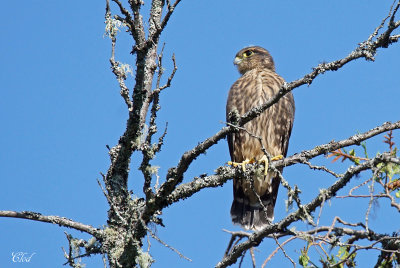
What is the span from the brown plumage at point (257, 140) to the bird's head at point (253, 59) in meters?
0.55

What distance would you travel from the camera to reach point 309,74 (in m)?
2.89

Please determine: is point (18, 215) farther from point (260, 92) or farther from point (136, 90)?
point (260, 92)

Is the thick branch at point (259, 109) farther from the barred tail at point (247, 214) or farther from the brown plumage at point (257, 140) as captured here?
the barred tail at point (247, 214)

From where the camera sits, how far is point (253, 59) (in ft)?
21.2

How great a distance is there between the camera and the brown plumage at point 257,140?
5.51m

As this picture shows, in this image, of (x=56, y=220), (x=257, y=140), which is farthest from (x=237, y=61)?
(x=56, y=220)

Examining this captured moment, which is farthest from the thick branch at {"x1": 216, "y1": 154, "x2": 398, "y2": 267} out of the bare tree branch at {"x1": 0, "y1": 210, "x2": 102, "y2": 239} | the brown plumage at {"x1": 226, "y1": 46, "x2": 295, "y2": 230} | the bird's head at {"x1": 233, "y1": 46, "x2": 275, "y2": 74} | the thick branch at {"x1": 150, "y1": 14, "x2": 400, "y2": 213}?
the bird's head at {"x1": 233, "y1": 46, "x2": 275, "y2": 74}

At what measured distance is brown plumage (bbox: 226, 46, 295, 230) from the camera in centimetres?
551

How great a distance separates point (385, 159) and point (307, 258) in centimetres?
76

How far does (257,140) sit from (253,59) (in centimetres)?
126

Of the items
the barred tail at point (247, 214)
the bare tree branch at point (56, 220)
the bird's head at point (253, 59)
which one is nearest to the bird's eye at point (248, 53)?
the bird's head at point (253, 59)

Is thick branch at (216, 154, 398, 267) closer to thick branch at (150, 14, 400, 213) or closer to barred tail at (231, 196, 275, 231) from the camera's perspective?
thick branch at (150, 14, 400, 213)

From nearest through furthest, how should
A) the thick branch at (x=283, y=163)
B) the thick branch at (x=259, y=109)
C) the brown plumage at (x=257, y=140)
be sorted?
1. the thick branch at (x=259, y=109)
2. the thick branch at (x=283, y=163)
3. the brown plumage at (x=257, y=140)

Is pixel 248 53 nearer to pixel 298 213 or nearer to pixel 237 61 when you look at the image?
pixel 237 61
